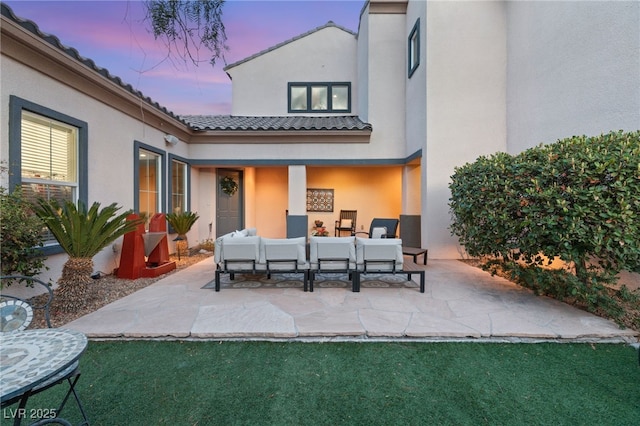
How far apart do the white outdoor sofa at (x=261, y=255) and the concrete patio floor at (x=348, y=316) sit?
432 mm

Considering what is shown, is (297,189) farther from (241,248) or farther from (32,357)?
(32,357)

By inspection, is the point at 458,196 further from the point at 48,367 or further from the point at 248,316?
the point at 48,367

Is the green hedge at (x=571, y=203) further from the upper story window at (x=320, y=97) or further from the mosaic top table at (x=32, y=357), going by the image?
the upper story window at (x=320, y=97)

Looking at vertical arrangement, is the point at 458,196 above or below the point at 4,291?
above

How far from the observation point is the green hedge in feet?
11.1

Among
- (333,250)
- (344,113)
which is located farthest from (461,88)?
(333,250)

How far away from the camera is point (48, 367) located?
1461mm

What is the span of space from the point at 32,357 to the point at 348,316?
3114 mm

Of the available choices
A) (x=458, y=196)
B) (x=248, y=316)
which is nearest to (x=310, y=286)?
(x=248, y=316)

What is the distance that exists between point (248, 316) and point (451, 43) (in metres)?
8.48

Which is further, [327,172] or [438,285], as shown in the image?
[327,172]

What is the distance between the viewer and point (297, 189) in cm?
934

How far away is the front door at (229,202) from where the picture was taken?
10344 millimetres

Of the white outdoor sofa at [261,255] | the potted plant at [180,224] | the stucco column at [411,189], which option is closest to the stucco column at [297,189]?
the potted plant at [180,224]
